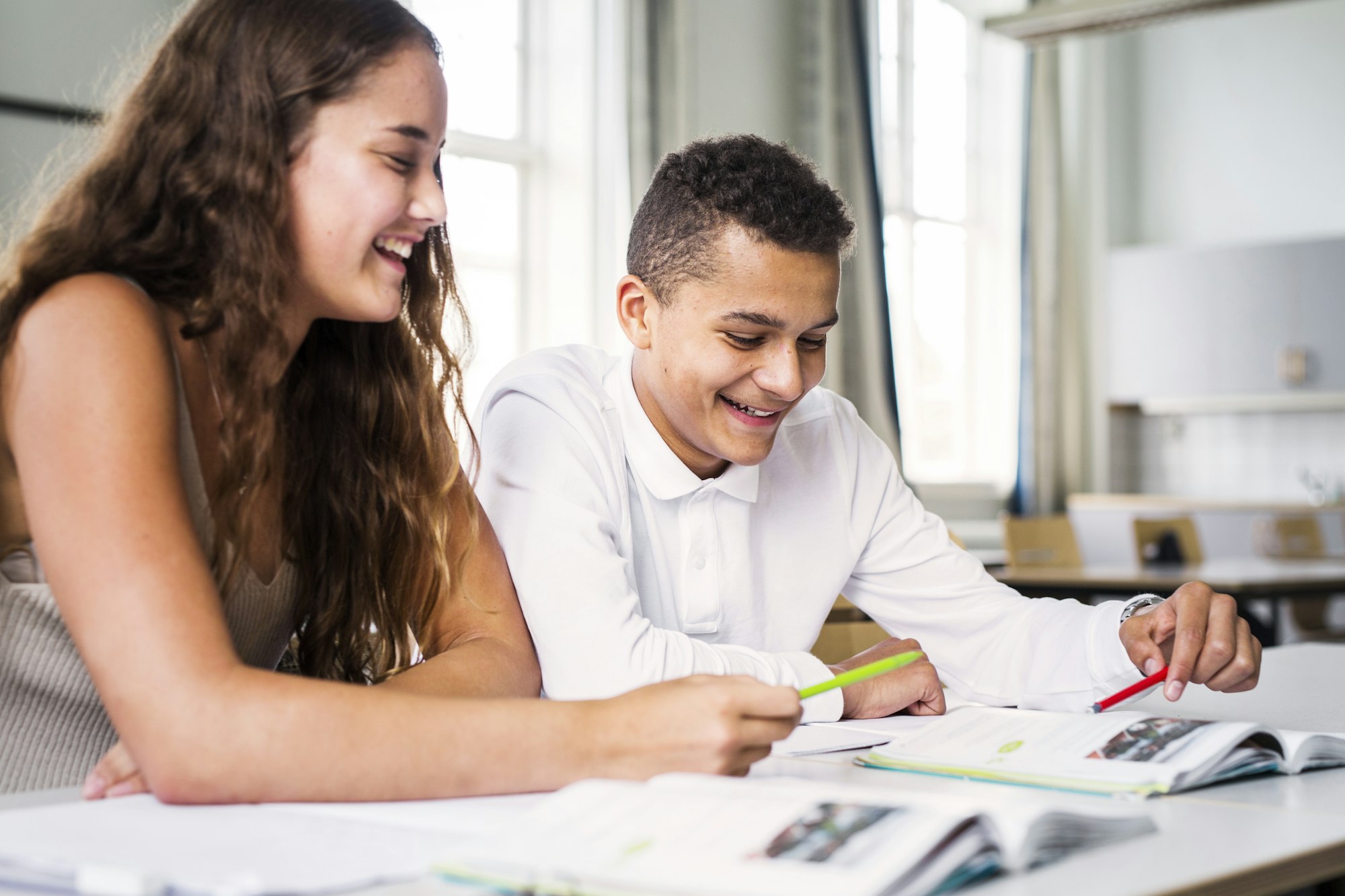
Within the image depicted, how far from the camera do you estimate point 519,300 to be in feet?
16.0

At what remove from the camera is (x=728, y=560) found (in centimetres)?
176

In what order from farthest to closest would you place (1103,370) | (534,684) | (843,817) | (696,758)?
(1103,370), (534,684), (696,758), (843,817)

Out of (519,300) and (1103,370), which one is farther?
(1103,370)

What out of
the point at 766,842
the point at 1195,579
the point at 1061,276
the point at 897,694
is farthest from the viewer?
the point at 1061,276

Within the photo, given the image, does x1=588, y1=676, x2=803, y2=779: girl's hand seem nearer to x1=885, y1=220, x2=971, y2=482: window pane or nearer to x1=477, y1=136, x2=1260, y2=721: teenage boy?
x1=477, y1=136, x2=1260, y2=721: teenage boy

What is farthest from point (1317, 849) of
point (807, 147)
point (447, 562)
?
point (807, 147)

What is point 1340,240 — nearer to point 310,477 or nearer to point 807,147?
point 807,147

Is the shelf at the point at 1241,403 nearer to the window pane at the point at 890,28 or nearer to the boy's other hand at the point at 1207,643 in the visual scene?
the window pane at the point at 890,28

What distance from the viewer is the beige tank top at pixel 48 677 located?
1.22m

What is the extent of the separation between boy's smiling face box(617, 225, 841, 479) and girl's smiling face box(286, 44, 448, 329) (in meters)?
0.41

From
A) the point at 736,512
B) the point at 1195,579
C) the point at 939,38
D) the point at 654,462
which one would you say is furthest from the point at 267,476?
the point at 939,38

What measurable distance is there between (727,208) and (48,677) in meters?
0.87

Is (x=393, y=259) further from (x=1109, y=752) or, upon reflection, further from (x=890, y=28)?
(x=890, y=28)

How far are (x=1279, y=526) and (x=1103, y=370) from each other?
7.10 feet
